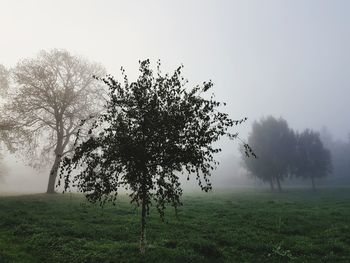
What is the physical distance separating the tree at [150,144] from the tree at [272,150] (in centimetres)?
6825

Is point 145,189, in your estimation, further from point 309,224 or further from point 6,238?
point 309,224

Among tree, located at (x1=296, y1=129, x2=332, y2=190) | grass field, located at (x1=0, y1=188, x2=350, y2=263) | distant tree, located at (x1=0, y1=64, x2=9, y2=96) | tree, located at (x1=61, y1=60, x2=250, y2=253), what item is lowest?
grass field, located at (x1=0, y1=188, x2=350, y2=263)

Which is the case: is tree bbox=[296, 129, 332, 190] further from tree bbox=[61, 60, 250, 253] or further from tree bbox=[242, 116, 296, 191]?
tree bbox=[61, 60, 250, 253]

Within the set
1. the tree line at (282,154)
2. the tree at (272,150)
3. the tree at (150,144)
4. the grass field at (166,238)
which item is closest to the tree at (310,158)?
the tree line at (282,154)

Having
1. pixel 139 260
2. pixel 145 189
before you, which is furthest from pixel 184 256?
pixel 145 189

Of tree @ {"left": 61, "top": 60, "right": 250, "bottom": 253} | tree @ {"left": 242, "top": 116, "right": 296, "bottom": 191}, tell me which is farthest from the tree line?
tree @ {"left": 61, "top": 60, "right": 250, "bottom": 253}

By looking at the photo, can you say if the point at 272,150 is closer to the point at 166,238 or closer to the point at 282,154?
the point at 282,154

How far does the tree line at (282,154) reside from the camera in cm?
8400

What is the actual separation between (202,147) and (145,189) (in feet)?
11.8

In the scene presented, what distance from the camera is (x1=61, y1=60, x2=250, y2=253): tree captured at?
16766 mm

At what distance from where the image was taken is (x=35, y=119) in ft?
145

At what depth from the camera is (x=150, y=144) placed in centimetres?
1714

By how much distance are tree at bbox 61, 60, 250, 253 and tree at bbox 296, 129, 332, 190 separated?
76114 millimetres

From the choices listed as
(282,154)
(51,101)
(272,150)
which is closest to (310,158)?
(282,154)
